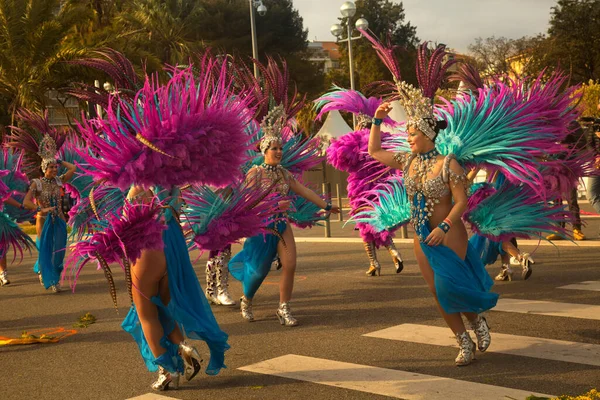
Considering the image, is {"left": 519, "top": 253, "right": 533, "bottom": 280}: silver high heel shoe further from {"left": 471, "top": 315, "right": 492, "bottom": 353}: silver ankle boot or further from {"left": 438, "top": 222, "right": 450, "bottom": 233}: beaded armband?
{"left": 438, "top": 222, "right": 450, "bottom": 233}: beaded armband

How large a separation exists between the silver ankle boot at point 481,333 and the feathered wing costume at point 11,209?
24.1ft

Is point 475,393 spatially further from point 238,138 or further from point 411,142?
point 238,138

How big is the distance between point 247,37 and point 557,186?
4851 centimetres

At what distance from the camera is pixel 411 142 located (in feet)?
22.4

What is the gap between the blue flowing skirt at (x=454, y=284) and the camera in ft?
21.4

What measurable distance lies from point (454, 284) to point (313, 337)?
1821 millimetres

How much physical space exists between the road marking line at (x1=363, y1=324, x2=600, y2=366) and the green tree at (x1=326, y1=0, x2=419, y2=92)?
51674 mm

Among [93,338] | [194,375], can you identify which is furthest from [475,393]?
[93,338]

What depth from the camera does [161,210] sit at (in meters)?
6.31

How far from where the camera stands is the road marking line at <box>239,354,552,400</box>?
221 inches

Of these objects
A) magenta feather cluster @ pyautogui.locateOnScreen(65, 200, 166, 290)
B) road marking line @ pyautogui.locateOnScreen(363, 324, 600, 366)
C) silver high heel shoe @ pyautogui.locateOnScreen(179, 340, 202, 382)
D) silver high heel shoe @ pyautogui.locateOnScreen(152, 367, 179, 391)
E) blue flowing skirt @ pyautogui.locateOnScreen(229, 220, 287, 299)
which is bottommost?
road marking line @ pyautogui.locateOnScreen(363, 324, 600, 366)

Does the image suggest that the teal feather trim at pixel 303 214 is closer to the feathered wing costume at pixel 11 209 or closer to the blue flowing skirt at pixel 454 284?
the blue flowing skirt at pixel 454 284

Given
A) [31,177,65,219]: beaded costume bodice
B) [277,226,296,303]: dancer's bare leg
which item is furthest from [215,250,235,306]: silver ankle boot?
[31,177,65,219]: beaded costume bodice

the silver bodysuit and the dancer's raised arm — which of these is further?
the silver bodysuit
